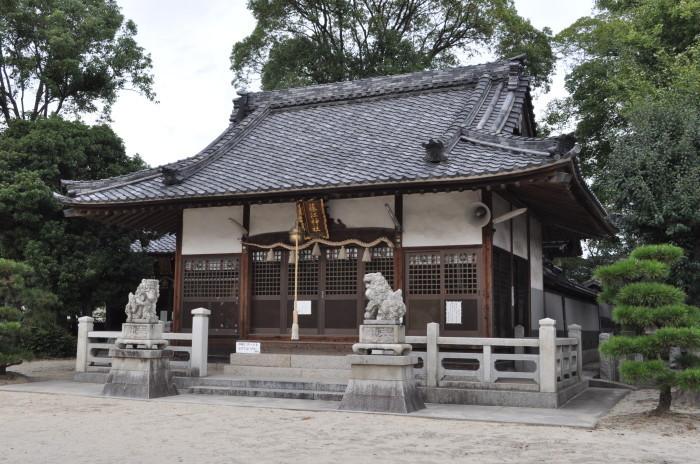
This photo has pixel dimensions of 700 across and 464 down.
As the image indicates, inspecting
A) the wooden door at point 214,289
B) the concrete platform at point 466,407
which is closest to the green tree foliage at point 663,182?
the concrete platform at point 466,407

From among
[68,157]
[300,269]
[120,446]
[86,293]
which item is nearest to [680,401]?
[300,269]

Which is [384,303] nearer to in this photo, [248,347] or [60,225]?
[248,347]

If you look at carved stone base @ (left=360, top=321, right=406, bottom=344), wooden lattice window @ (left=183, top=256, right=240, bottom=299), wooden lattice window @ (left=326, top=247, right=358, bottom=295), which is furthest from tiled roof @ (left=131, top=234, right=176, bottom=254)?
carved stone base @ (left=360, top=321, right=406, bottom=344)

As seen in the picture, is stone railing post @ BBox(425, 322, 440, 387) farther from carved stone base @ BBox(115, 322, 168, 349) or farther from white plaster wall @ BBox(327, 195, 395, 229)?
carved stone base @ BBox(115, 322, 168, 349)

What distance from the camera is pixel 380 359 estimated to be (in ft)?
34.9

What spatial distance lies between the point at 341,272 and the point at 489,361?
4.05 meters

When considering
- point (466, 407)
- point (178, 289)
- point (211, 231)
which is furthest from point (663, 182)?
point (178, 289)

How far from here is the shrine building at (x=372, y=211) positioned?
13.0 metres

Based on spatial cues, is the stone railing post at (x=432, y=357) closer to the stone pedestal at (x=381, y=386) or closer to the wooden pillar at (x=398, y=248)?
the stone pedestal at (x=381, y=386)

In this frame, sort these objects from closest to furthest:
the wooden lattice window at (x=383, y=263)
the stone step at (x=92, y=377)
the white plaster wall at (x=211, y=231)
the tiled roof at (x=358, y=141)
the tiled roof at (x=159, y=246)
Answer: the tiled roof at (x=358, y=141)
the wooden lattice window at (x=383, y=263)
the stone step at (x=92, y=377)
the white plaster wall at (x=211, y=231)
the tiled roof at (x=159, y=246)

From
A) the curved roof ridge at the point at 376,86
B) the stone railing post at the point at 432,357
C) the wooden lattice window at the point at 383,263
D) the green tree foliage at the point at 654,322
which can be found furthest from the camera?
the curved roof ridge at the point at 376,86

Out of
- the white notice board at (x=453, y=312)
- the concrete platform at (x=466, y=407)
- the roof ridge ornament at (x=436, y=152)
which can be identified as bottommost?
the concrete platform at (x=466, y=407)

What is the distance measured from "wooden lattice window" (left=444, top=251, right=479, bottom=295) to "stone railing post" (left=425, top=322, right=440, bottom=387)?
1.48 m

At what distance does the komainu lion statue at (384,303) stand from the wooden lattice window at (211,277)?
17.1ft
